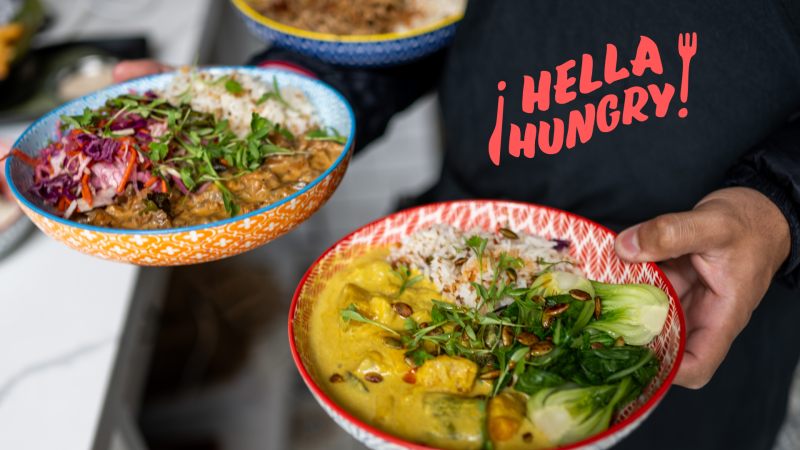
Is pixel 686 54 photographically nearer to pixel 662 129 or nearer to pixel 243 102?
pixel 662 129

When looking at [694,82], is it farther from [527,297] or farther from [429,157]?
[429,157]

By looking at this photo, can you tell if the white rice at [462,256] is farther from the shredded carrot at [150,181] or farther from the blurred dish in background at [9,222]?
the blurred dish in background at [9,222]

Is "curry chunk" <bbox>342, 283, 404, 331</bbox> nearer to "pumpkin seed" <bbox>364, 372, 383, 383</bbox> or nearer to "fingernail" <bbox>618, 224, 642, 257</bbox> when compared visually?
"pumpkin seed" <bbox>364, 372, 383, 383</bbox>

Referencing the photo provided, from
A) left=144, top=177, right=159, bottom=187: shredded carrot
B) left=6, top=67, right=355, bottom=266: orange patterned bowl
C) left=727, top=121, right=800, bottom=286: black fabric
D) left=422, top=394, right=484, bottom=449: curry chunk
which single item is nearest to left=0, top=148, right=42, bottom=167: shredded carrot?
left=6, top=67, right=355, bottom=266: orange patterned bowl

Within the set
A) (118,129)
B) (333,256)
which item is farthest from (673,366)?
(118,129)

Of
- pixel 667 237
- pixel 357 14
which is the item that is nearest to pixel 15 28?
pixel 357 14

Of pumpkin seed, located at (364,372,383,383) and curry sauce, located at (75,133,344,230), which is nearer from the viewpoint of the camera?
pumpkin seed, located at (364,372,383,383)

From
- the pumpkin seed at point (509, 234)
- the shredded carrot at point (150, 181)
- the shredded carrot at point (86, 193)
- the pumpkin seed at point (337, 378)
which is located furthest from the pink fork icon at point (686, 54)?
the shredded carrot at point (86, 193)
